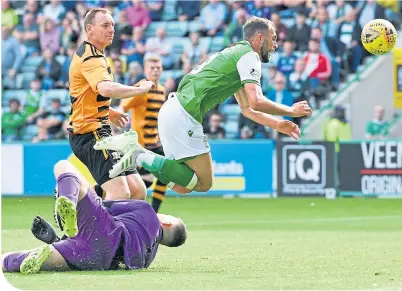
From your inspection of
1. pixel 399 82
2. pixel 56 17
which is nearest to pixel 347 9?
pixel 399 82

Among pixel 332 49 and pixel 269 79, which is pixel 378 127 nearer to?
pixel 332 49

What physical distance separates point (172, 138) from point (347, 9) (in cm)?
1312

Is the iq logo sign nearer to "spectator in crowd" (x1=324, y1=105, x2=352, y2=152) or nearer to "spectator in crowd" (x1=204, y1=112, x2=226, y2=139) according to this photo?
"spectator in crowd" (x1=324, y1=105, x2=352, y2=152)

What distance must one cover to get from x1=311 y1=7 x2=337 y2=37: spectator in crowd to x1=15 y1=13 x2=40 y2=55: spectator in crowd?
8.03 m

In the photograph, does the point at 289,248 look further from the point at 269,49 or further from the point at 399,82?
the point at 399,82

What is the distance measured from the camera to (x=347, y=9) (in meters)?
23.1

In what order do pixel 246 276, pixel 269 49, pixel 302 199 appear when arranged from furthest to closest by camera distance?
pixel 302 199, pixel 269 49, pixel 246 276

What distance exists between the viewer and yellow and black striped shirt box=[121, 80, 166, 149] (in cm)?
1596

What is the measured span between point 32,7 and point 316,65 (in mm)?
8864

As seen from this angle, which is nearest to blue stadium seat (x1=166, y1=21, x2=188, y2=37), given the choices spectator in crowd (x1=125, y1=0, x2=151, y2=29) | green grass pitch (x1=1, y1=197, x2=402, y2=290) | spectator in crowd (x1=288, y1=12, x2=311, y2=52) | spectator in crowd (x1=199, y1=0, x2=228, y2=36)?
spectator in crowd (x1=125, y1=0, x2=151, y2=29)

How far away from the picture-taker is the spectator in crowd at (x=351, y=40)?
899 inches

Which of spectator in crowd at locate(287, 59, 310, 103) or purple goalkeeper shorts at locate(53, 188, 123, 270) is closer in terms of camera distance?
purple goalkeeper shorts at locate(53, 188, 123, 270)

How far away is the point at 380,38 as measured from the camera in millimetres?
12312

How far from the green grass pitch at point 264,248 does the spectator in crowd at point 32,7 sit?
8413 millimetres
